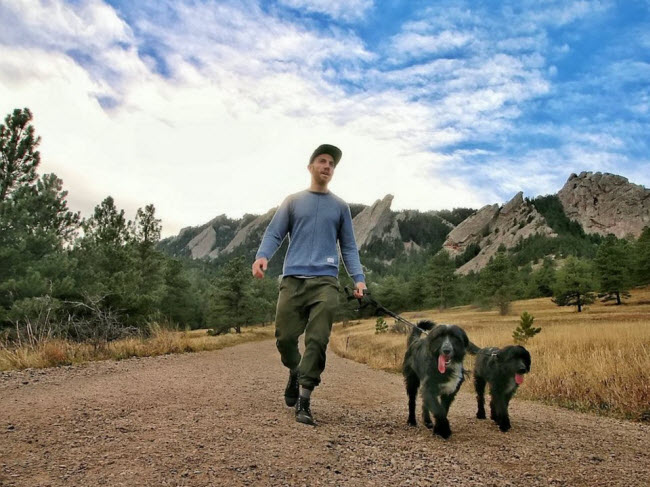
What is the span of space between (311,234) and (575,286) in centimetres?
5500

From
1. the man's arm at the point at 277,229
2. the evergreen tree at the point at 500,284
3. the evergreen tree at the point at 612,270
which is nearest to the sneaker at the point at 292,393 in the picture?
the man's arm at the point at 277,229

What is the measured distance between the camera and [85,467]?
9.71 ft

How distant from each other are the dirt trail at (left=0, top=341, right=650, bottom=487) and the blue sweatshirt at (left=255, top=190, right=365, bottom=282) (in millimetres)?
1573

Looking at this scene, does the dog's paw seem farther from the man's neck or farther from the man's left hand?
the man's neck

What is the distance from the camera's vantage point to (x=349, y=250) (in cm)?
540

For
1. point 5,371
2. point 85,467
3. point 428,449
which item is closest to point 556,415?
point 428,449

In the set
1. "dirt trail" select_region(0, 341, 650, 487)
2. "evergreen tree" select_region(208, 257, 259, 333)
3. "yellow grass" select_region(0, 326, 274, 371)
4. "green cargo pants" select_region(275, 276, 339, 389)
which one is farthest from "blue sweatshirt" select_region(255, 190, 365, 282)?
"evergreen tree" select_region(208, 257, 259, 333)

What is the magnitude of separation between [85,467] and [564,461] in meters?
3.54

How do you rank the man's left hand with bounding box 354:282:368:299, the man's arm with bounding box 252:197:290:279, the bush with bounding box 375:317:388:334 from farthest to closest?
1. the bush with bounding box 375:317:388:334
2. the man's arm with bounding box 252:197:290:279
3. the man's left hand with bounding box 354:282:368:299

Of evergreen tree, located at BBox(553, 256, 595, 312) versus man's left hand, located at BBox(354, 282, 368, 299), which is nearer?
man's left hand, located at BBox(354, 282, 368, 299)

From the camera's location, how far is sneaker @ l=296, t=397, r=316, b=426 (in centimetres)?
432

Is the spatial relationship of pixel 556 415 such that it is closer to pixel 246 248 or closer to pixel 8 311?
pixel 8 311

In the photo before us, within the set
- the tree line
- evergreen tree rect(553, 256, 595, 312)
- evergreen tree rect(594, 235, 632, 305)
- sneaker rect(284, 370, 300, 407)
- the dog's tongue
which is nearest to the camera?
the dog's tongue

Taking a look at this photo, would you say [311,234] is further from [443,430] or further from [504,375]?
[504,375]
